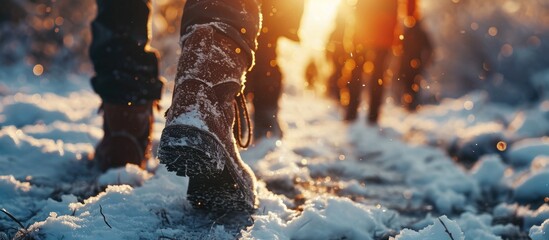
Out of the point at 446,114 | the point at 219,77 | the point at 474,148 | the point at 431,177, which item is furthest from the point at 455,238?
the point at 446,114

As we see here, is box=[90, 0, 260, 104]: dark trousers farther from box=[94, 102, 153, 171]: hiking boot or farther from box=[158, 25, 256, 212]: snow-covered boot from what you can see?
box=[158, 25, 256, 212]: snow-covered boot

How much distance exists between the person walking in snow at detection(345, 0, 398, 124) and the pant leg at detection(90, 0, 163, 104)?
2915 millimetres

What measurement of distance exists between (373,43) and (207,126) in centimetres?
426

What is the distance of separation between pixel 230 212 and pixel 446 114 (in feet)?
19.7

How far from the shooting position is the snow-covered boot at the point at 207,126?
4.31ft

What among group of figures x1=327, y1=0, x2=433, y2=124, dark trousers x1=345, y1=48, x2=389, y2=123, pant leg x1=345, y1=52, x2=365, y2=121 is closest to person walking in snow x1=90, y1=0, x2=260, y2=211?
group of figures x1=327, y1=0, x2=433, y2=124

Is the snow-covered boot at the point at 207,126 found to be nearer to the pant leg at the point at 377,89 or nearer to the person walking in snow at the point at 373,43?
the person walking in snow at the point at 373,43

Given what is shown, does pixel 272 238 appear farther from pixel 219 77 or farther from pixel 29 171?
pixel 29 171

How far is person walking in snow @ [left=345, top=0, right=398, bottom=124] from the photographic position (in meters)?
5.09

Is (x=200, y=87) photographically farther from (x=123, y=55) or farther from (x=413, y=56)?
(x=413, y=56)

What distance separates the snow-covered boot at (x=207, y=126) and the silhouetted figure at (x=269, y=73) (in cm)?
151

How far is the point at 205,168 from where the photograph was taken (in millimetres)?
1331

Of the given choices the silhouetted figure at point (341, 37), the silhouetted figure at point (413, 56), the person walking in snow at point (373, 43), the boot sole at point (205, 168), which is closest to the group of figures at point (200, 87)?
the boot sole at point (205, 168)

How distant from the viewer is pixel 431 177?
2631 mm
